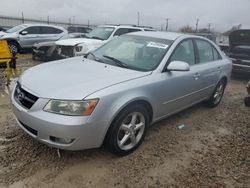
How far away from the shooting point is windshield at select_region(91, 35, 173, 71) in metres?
3.67

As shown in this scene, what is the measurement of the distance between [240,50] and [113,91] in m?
7.12

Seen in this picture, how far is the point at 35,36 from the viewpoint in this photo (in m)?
12.7

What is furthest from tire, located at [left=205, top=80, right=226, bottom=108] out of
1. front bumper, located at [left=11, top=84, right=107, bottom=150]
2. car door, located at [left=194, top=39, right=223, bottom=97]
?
front bumper, located at [left=11, top=84, right=107, bottom=150]

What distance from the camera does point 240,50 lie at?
28.2 feet

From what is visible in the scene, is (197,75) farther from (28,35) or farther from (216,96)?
(28,35)

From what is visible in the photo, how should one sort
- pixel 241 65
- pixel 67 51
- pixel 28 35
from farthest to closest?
pixel 28 35 → pixel 67 51 → pixel 241 65

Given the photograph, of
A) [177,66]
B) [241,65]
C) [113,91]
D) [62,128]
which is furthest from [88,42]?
[62,128]

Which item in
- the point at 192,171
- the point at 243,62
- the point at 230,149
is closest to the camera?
the point at 192,171

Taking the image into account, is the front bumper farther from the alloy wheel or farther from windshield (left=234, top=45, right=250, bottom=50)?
windshield (left=234, top=45, right=250, bottom=50)

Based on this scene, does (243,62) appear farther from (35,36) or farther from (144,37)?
(35,36)

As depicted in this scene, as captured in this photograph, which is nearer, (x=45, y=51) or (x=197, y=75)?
(x=197, y=75)

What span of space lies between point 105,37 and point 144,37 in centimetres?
526

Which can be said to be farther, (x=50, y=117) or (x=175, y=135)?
(x=175, y=135)

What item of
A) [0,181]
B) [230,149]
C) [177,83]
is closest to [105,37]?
[177,83]
